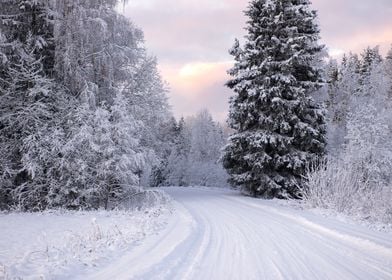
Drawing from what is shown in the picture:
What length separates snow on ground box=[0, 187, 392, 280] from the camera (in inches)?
213

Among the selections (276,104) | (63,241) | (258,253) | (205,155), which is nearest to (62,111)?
(63,241)

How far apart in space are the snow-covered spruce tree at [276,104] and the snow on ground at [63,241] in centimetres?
817

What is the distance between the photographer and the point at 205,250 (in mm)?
6727

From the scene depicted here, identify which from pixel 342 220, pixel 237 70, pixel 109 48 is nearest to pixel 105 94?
pixel 109 48

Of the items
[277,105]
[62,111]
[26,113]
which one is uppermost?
[277,105]

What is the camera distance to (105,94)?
697 inches

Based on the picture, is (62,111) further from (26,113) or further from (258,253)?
(258,253)

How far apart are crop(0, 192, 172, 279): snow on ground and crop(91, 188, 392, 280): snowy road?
0.44 metres

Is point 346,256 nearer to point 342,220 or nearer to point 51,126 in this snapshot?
point 342,220

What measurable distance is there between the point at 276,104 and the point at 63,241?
14.4 m

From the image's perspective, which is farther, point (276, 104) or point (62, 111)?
point (276, 104)

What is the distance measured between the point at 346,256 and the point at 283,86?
14684 mm

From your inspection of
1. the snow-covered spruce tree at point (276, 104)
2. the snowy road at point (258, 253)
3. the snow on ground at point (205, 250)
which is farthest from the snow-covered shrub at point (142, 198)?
the snowy road at point (258, 253)

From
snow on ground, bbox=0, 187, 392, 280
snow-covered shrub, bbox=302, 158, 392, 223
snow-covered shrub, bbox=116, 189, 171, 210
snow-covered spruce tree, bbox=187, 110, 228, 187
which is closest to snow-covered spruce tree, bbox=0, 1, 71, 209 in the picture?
snow-covered shrub, bbox=116, 189, 171, 210
